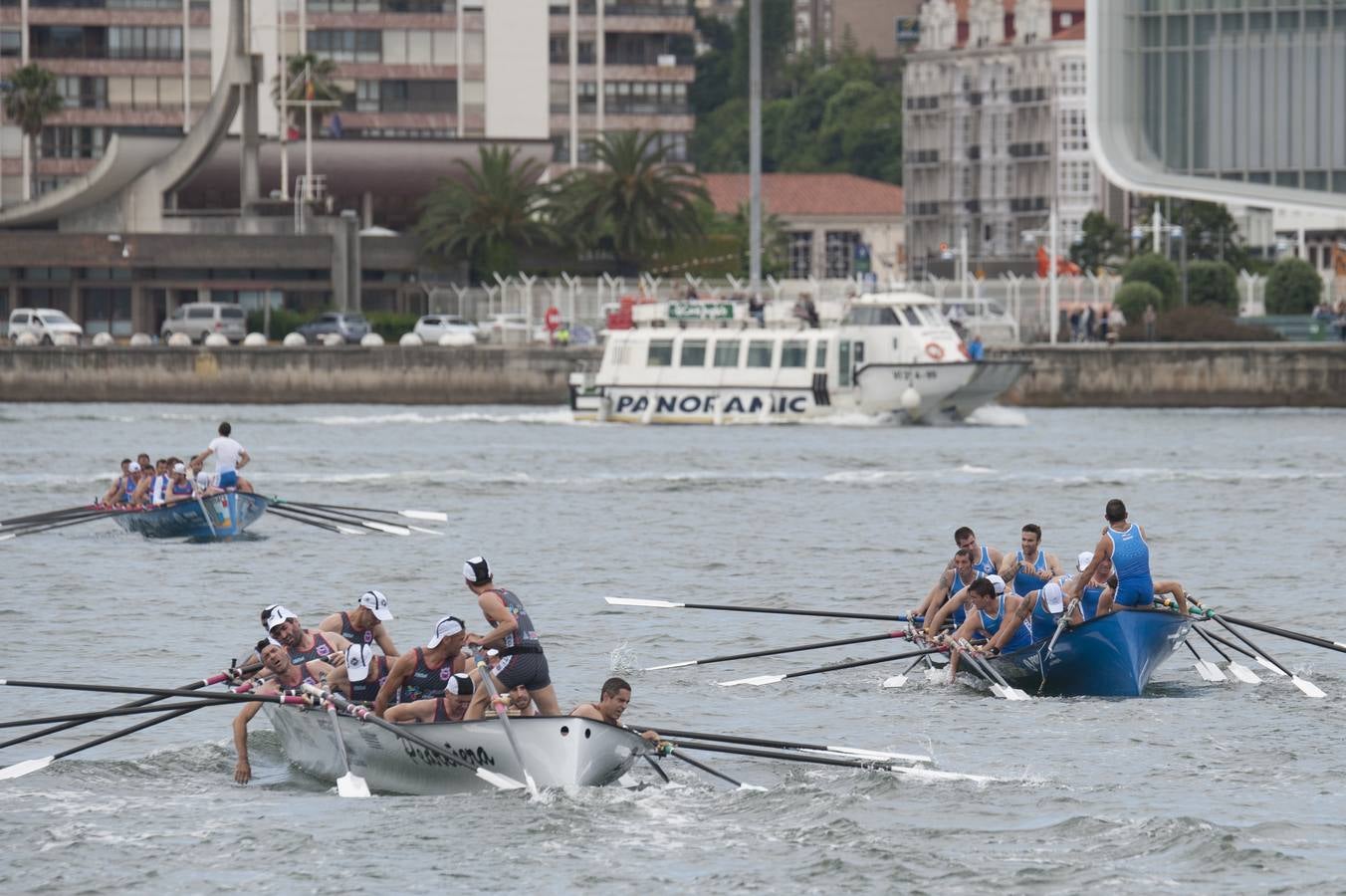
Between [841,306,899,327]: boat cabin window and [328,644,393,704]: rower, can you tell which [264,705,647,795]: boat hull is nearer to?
[328,644,393,704]: rower

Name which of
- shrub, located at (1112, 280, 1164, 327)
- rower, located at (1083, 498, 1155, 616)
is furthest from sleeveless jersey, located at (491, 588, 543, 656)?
shrub, located at (1112, 280, 1164, 327)

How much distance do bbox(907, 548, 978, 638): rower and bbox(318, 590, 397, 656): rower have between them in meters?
6.48

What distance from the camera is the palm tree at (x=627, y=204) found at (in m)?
103

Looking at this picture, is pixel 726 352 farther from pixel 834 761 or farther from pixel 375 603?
pixel 834 761

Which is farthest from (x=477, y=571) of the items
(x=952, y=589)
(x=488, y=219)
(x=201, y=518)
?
(x=488, y=219)

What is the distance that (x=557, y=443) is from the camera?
2699 inches

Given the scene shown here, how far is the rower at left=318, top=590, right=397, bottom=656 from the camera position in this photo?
77.0ft

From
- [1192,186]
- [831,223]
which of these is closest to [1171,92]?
[1192,186]

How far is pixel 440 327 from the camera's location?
9206cm

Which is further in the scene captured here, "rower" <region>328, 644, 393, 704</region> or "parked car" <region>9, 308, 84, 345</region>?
"parked car" <region>9, 308, 84, 345</region>

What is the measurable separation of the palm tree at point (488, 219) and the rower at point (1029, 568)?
75.9m

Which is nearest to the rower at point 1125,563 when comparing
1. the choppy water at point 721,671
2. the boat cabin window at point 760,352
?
the choppy water at point 721,671

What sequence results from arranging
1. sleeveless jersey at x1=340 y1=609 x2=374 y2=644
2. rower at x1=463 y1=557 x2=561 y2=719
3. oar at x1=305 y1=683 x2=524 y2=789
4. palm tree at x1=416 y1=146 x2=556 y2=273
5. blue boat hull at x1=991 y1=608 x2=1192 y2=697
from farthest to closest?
1. palm tree at x1=416 y1=146 x2=556 y2=273
2. blue boat hull at x1=991 y1=608 x2=1192 y2=697
3. sleeveless jersey at x1=340 y1=609 x2=374 y2=644
4. rower at x1=463 y1=557 x2=561 y2=719
5. oar at x1=305 y1=683 x2=524 y2=789

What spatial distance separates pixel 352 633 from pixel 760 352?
4812 centimetres
